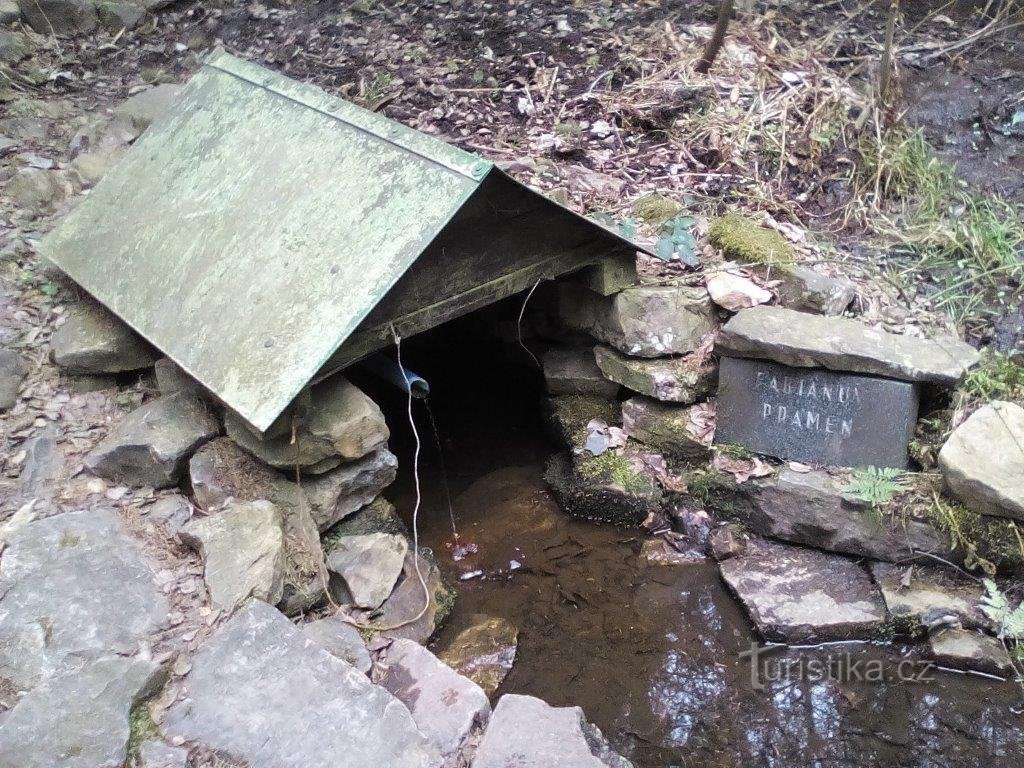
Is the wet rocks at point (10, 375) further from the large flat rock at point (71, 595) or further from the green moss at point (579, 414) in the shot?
the green moss at point (579, 414)

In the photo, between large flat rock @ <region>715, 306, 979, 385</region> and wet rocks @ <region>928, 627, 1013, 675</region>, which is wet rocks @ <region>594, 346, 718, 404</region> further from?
wet rocks @ <region>928, 627, 1013, 675</region>

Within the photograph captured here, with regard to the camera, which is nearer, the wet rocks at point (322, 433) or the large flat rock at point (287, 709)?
the large flat rock at point (287, 709)

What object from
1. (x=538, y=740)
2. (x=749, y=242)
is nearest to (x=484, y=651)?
(x=538, y=740)

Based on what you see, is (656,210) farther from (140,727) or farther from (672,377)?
(140,727)

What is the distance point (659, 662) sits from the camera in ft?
12.0

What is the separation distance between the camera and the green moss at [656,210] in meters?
4.77

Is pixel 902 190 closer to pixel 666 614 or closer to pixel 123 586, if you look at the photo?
pixel 666 614

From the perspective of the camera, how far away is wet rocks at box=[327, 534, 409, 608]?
3.52 meters

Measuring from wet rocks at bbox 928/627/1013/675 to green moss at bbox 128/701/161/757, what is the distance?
3084mm

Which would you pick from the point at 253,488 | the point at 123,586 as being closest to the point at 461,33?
the point at 253,488

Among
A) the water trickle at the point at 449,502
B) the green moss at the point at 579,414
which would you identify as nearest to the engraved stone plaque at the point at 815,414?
the green moss at the point at 579,414

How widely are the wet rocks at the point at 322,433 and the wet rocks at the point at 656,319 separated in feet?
4.62

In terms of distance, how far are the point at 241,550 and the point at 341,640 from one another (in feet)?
1.71

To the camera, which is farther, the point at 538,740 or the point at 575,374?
the point at 575,374
